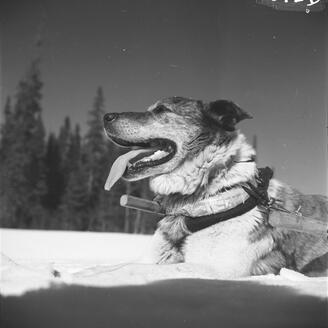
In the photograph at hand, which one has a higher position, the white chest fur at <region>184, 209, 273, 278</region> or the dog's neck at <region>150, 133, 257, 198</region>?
the dog's neck at <region>150, 133, 257, 198</region>

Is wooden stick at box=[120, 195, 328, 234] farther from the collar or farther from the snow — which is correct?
the snow

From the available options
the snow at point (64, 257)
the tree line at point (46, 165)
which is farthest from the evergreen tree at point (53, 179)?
the snow at point (64, 257)

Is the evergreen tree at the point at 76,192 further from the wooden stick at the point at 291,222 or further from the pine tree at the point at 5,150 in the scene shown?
the wooden stick at the point at 291,222

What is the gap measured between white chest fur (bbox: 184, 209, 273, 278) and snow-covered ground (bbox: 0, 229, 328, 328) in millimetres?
289

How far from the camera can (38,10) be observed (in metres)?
2.95

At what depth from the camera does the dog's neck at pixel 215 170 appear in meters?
3.25

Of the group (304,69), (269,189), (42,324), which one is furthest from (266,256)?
(42,324)

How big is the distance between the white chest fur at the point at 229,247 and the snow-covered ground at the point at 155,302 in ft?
0.95

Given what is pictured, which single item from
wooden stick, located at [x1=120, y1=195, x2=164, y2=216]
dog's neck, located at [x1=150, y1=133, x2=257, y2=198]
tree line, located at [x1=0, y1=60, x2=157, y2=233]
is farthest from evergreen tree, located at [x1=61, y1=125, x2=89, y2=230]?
dog's neck, located at [x1=150, y1=133, x2=257, y2=198]

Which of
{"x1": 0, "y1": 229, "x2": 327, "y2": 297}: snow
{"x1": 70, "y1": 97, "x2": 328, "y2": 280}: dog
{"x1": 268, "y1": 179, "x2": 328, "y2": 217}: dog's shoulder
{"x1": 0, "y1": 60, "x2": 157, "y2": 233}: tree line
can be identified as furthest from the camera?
{"x1": 268, "y1": 179, "x2": 328, "y2": 217}: dog's shoulder

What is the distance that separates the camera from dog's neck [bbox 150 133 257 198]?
3.25 meters

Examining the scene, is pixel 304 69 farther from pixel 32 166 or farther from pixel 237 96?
pixel 32 166

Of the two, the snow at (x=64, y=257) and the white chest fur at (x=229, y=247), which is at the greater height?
the white chest fur at (x=229, y=247)

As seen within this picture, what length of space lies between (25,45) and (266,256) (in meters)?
2.28
